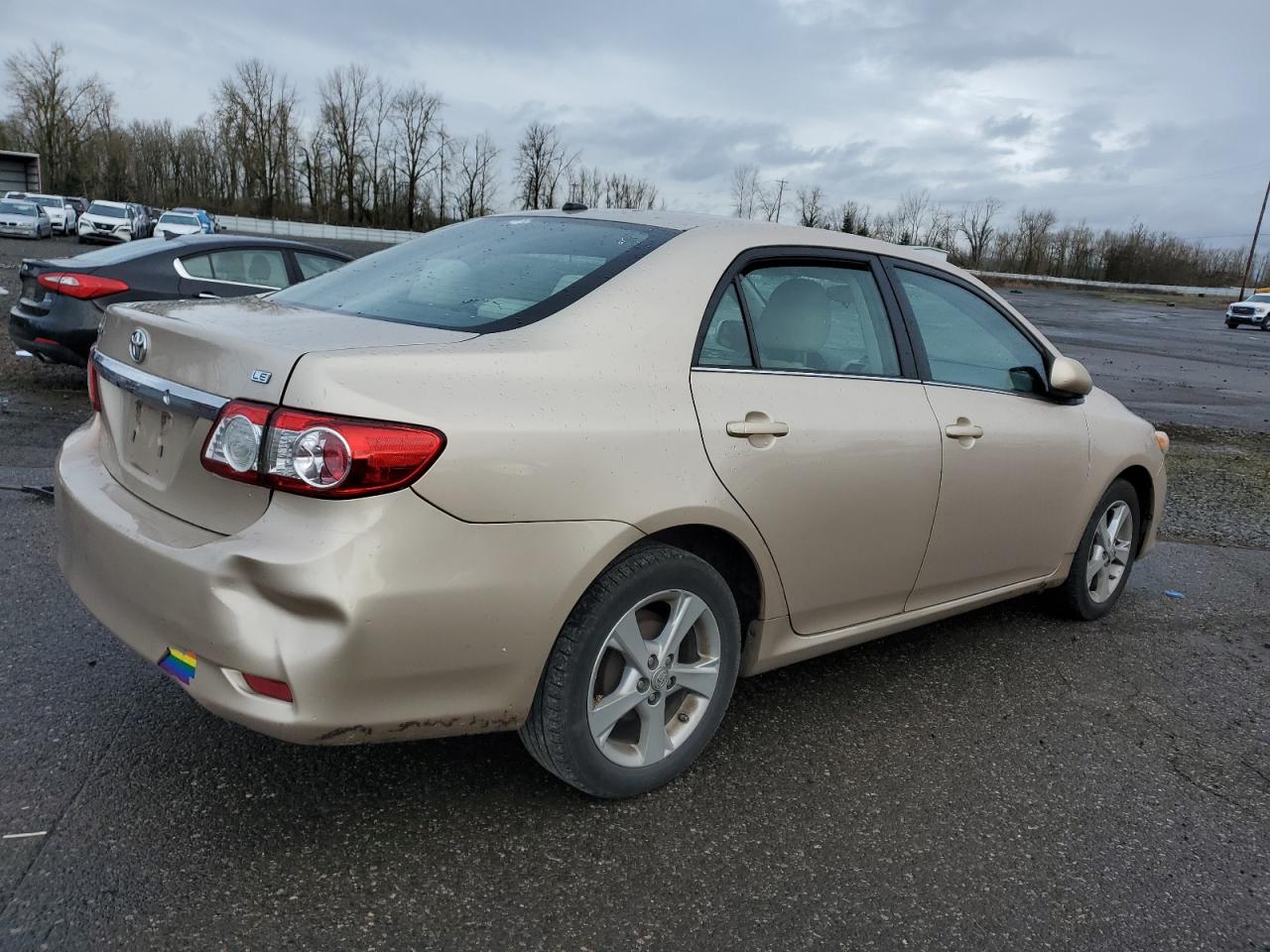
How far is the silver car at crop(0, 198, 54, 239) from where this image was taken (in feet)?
114

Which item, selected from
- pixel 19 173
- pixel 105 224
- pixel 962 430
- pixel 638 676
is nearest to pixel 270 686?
pixel 638 676

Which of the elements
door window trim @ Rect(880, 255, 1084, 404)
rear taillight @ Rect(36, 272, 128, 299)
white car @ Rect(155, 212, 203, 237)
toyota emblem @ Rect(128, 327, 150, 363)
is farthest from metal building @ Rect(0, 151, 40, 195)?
door window trim @ Rect(880, 255, 1084, 404)

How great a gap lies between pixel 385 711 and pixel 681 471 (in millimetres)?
943

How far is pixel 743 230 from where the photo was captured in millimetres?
3121

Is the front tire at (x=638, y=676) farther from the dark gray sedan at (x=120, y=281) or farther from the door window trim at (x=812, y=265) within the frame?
the dark gray sedan at (x=120, y=281)

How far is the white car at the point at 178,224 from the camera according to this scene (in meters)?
36.7

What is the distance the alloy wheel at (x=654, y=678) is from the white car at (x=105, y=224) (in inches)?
1582

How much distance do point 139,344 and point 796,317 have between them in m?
1.90

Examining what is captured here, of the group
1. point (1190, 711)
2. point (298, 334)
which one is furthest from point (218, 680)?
point (1190, 711)

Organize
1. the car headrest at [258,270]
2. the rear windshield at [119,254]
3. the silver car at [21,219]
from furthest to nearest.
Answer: the silver car at [21,219] → the car headrest at [258,270] → the rear windshield at [119,254]

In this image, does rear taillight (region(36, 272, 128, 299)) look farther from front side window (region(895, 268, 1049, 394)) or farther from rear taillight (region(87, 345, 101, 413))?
front side window (region(895, 268, 1049, 394))

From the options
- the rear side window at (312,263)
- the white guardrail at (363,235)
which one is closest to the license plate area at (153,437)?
the rear side window at (312,263)

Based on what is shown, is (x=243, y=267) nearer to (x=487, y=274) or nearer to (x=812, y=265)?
(x=487, y=274)

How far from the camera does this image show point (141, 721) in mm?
2953
